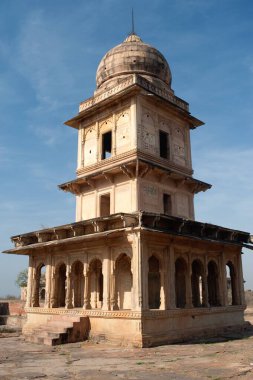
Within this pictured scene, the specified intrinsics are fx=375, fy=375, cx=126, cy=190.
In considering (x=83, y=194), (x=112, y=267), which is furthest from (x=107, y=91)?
(x=112, y=267)

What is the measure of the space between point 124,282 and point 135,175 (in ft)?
16.1

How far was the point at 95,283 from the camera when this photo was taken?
58.3 feet

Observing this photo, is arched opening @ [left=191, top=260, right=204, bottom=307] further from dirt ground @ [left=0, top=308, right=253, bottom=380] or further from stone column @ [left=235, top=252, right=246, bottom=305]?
dirt ground @ [left=0, top=308, right=253, bottom=380]

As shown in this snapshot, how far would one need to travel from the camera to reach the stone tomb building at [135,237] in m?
15.0

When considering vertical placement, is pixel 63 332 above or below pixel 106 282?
below

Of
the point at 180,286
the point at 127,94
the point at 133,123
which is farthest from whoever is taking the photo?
the point at 127,94

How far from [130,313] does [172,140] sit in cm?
979

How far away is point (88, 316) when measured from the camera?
1603 cm

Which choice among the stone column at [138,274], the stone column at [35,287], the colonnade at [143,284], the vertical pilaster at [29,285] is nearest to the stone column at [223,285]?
the colonnade at [143,284]

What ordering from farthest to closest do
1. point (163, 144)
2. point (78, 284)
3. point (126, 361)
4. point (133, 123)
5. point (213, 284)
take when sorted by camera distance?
point (163, 144)
point (213, 284)
point (78, 284)
point (133, 123)
point (126, 361)

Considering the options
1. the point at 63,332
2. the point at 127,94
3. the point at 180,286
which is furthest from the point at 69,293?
the point at 127,94

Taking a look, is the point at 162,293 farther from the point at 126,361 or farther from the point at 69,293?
the point at 69,293

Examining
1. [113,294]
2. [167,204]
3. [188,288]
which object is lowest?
[113,294]

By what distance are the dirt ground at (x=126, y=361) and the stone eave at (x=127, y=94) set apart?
11616 mm
